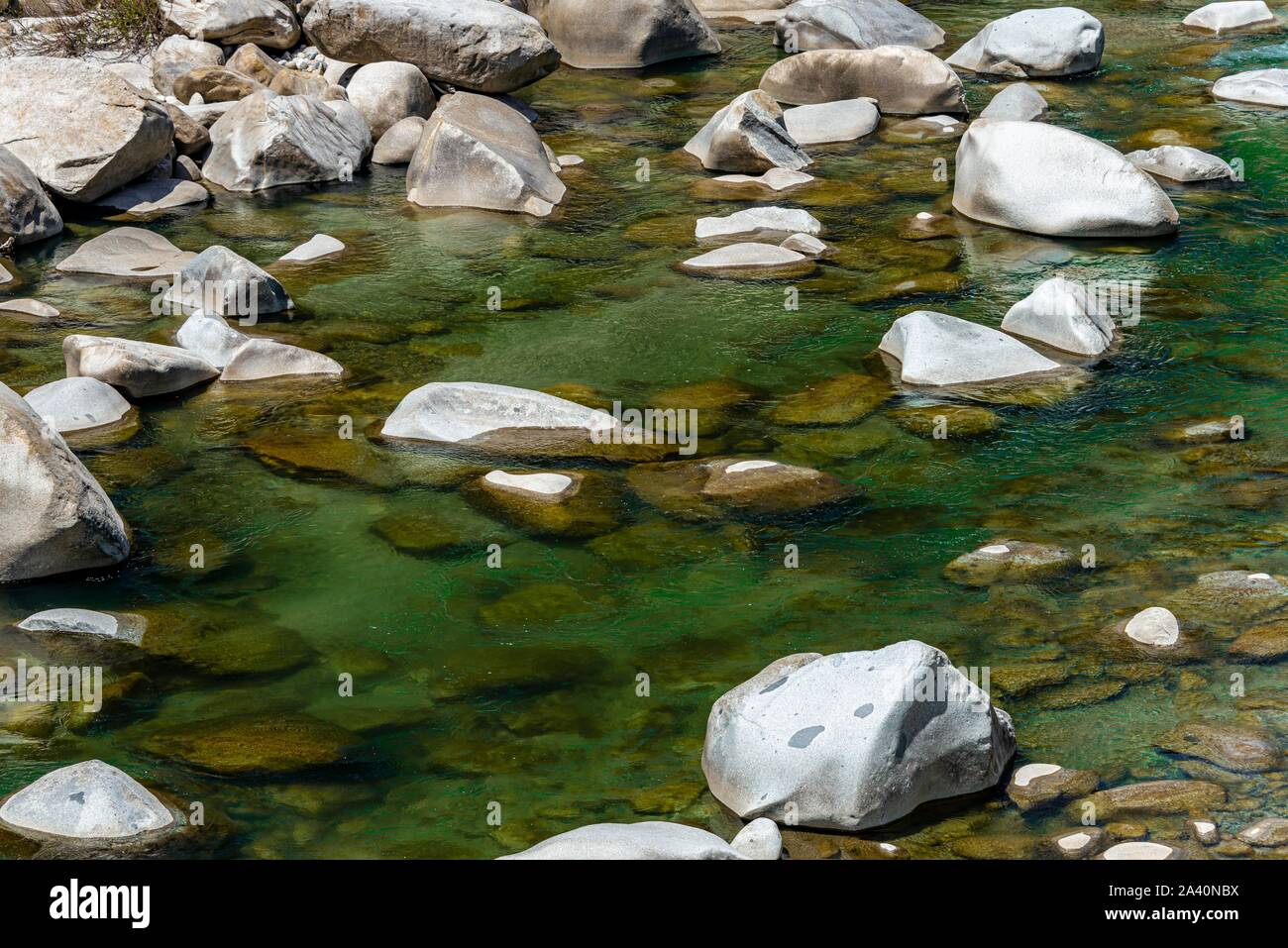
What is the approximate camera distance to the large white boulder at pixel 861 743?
4207 millimetres

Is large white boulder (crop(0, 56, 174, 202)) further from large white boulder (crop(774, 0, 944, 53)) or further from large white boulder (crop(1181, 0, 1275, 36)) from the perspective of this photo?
large white boulder (crop(1181, 0, 1275, 36))

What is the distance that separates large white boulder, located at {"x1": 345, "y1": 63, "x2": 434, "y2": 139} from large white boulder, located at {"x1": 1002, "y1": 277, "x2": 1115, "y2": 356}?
17.8ft

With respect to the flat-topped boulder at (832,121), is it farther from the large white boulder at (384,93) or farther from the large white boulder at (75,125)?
the large white boulder at (75,125)

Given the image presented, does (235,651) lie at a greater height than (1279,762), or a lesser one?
lesser

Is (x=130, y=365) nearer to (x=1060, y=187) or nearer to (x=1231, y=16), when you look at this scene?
(x=1060, y=187)

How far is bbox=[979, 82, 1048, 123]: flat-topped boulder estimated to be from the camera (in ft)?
36.9

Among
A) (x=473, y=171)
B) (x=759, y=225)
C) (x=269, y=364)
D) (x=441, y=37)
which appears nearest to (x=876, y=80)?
(x=759, y=225)

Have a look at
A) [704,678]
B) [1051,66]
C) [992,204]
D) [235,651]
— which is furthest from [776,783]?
[1051,66]

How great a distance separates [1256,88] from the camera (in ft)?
38.2

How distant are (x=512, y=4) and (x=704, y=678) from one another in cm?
983

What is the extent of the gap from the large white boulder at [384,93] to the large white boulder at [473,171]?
39.2 inches

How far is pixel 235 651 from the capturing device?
17.2 ft

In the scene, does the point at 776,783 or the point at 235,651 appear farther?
the point at 235,651

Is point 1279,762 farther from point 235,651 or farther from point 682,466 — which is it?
point 235,651
